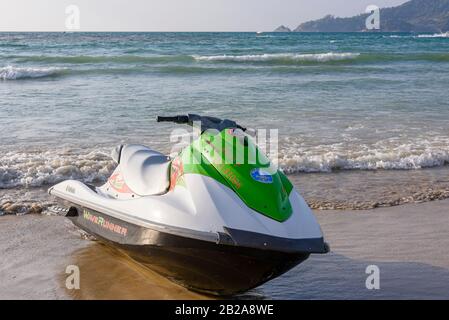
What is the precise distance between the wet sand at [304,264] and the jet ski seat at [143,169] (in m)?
0.62

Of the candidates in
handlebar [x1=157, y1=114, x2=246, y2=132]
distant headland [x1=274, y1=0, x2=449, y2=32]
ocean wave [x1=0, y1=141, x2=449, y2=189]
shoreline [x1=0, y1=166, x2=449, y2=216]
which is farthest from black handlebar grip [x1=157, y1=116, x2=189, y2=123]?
distant headland [x1=274, y1=0, x2=449, y2=32]

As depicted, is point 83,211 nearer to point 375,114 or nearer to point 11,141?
point 11,141

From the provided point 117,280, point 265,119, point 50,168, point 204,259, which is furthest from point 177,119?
point 265,119

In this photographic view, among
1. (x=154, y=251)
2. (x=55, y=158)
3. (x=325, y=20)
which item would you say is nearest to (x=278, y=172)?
(x=154, y=251)

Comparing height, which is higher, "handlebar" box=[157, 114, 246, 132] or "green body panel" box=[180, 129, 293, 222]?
"handlebar" box=[157, 114, 246, 132]

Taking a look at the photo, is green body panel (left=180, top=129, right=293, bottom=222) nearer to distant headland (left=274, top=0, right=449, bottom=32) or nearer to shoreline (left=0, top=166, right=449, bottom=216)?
shoreline (left=0, top=166, right=449, bottom=216)

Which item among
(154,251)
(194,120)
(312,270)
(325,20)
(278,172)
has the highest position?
(325,20)

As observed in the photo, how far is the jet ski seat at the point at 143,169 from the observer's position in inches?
155

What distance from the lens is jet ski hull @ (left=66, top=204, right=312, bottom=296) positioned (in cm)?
336

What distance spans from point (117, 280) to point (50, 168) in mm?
3113

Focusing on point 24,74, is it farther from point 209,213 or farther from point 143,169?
point 209,213

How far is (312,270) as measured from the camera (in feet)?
14.1

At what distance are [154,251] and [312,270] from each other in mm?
1195

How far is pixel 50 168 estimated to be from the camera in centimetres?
697
